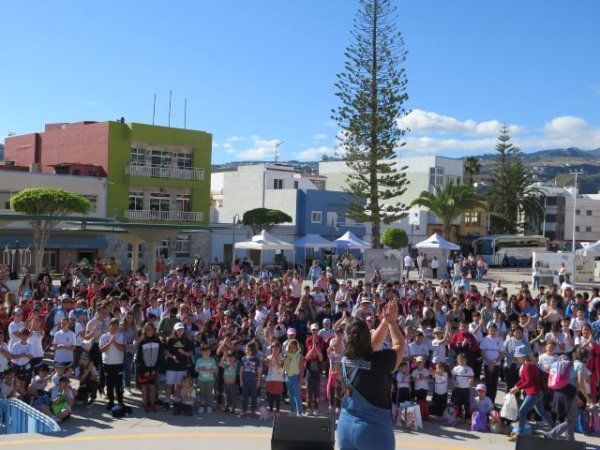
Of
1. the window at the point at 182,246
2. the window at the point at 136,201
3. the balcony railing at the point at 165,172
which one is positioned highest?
the balcony railing at the point at 165,172

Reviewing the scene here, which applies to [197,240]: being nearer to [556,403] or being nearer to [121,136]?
[121,136]

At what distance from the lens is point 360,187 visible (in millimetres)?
40781

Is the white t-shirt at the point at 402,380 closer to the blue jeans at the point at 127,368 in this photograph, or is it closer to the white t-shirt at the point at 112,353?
the white t-shirt at the point at 112,353

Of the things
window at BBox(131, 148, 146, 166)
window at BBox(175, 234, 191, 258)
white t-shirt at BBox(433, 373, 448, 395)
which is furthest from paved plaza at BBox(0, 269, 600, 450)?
window at BBox(131, 148, 146, 166)

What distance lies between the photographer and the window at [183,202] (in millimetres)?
46278

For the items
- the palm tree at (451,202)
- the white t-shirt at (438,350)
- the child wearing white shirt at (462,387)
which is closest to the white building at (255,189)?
the palm tree at (451,202)

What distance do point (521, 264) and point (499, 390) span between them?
1673 inches

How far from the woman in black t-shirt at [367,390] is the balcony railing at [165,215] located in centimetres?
3928

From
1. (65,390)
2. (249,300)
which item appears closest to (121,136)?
(249,300)

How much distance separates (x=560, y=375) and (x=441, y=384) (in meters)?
1.96

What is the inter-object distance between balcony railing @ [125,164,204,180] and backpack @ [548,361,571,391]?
36310 mm

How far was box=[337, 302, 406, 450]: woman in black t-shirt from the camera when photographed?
16.3 feet

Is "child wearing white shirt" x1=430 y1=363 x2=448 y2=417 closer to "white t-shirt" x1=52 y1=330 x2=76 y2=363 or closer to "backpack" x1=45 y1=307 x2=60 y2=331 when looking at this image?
"white t-shirt" x1=52 y1=330 x2=76 y2=363

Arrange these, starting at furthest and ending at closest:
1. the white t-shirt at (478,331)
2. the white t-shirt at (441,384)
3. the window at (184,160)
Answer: the window at (184,160) → the white t-shirt at (478,331) → the white t-shirt at (441,384)
